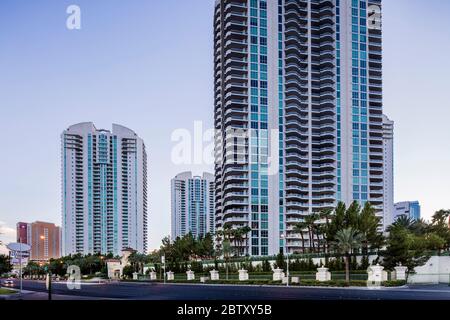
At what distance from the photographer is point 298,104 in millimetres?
72062

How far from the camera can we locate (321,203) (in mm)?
71562

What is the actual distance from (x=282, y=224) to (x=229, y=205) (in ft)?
31.1

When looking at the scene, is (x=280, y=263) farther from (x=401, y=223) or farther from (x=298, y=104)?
(x=298, y=104)

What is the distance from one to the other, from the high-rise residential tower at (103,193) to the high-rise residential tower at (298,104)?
59670mm

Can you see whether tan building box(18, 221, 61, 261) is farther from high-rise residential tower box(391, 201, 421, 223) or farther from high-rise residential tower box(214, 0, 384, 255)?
high-rise residential tower box(214, 0, 384, 255)

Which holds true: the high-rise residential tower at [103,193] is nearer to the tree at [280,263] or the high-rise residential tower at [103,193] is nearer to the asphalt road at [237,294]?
the asphalt road at [237,294]

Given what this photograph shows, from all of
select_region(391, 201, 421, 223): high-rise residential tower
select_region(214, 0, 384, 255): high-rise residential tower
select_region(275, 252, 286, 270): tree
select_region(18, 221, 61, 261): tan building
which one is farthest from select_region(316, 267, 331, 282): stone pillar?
select_region(214, 0, 384, 255): high-rise residential tower

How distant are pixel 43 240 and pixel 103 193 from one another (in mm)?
857

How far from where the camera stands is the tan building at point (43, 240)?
10.4 feet

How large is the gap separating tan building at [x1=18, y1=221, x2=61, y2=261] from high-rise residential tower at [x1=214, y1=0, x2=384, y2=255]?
59976 mm

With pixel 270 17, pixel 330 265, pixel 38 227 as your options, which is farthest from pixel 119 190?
pixel 270 17

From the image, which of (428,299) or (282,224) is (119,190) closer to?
(428,299)

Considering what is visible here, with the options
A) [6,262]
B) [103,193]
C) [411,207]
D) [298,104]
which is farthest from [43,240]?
[298,104]

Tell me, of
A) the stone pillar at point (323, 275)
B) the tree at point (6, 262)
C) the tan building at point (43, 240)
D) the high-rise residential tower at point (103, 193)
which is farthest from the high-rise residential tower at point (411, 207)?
the stone pillar at point (323, 275)
